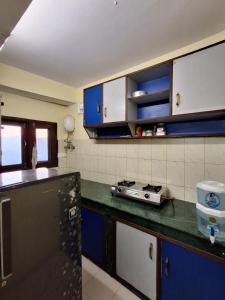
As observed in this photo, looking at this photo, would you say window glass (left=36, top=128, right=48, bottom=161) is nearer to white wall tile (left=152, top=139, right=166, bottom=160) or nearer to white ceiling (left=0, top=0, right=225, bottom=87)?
white ceiling (left=0, top=0, right=225, bottom=87)

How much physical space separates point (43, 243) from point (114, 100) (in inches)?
61.9

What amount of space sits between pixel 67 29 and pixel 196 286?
87.9 inches

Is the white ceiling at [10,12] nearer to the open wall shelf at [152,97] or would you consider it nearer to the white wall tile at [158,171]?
the open wall shelf at [152,97]

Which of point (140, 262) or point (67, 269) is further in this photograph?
point (140, 262)

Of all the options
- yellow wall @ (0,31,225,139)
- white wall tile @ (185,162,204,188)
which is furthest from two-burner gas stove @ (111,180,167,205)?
yellow wall @ (0,31,225,139)

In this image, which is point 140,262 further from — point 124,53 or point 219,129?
point 124,53

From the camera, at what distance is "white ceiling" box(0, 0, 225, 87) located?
1.14m

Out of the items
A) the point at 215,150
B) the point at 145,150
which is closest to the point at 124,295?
the point at 145,150

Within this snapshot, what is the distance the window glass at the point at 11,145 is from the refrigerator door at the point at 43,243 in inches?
69.3

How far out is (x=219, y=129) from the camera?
4.76 feet

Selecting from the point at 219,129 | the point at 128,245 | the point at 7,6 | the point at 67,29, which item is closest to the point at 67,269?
the point at 128,245

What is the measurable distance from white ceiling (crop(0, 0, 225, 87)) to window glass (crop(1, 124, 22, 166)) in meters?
0.90

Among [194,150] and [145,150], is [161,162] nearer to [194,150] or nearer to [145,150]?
[145,150]

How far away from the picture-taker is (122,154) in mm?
2186
